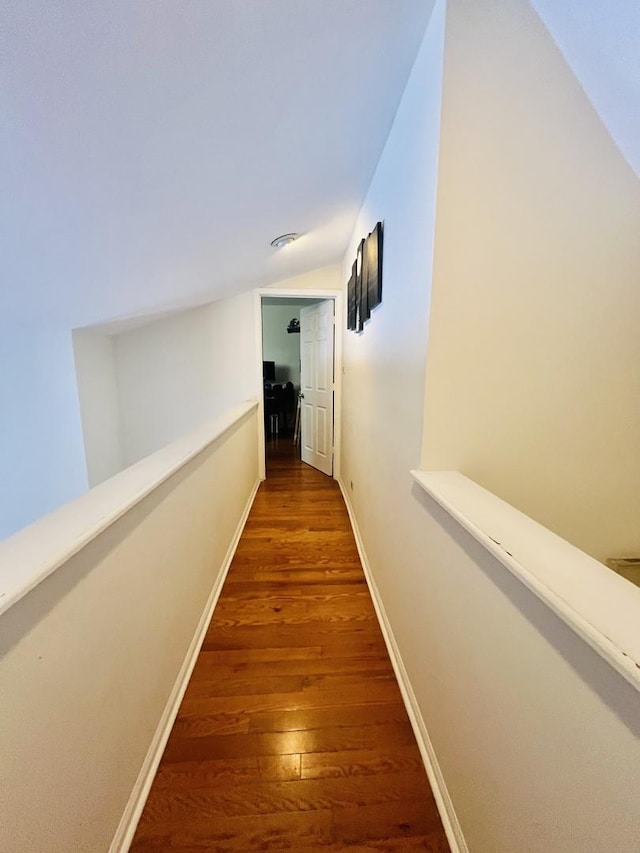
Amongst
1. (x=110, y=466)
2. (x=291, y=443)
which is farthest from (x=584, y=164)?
(x=291, y=443)

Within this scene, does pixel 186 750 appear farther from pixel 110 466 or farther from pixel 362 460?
pixel 110 466

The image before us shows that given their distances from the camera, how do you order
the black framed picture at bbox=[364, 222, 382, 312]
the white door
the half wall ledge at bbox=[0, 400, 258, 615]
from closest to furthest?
the half wall ledge at bbox=[0, 400, 258, 615] → the black framed picture at bbox=[364, 222, 382, 312] → the white door

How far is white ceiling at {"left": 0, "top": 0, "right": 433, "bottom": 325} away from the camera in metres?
0.75

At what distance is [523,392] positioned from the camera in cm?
115

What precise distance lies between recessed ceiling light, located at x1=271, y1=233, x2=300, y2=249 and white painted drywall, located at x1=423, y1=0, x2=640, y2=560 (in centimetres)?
144

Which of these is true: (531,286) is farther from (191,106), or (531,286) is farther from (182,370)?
(182,370)

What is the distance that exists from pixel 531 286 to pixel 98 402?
356cm

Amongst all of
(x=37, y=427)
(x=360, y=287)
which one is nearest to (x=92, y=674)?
(x=360, y=287)

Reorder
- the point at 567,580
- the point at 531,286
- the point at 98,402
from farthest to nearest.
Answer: the point at 98,402 < the point at 531,286 < the point at 567,580

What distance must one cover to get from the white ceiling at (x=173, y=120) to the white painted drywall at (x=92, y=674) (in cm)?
98

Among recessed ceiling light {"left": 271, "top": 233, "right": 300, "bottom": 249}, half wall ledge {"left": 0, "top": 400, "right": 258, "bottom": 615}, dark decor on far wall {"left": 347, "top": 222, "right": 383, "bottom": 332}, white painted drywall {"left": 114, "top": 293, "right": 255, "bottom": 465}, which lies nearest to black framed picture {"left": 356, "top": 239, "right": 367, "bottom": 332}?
dark decor on far wall {"left": 347, "top": 222, "right": 383, "bottom": 332}

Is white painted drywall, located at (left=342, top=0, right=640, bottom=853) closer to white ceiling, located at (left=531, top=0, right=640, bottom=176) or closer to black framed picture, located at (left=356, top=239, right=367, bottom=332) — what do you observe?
white ceiling, located at (left=531, top=0, right=640, bottom=176)

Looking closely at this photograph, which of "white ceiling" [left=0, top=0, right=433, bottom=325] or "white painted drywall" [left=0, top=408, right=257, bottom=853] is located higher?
"white ceiling" [left=0, top=0, right=433, bottom=325]

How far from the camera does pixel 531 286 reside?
1.10 meters
